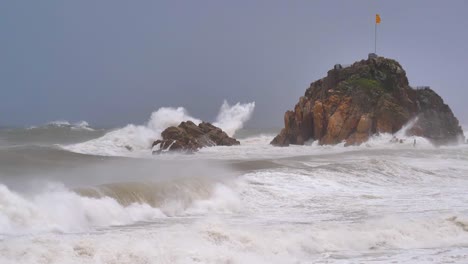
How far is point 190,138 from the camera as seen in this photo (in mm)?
30391

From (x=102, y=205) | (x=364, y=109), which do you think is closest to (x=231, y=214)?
(x=102, y=205)

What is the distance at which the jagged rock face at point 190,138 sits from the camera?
29.1 meters

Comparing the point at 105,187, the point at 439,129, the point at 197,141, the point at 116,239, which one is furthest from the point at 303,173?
the point at 439,129

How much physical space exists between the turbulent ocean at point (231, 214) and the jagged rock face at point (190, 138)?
34.1 feet

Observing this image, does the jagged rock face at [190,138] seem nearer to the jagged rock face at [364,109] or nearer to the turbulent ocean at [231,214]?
the jagged rock face at [364,109]

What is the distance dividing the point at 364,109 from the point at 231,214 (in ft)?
82.3

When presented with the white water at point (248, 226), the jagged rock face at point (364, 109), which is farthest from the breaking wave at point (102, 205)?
the jagged rock face at point (364, 109)

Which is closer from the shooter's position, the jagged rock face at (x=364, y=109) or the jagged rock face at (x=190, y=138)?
the jagged rock face at (x=190, y=138)

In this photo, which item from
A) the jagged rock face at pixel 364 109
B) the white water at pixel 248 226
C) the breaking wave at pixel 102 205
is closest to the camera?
the white water at pixel 248 226

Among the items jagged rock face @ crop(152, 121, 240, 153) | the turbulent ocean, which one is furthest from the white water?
jagged rock face @ crop(152, 121, 240, 153)

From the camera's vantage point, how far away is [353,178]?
1738cm

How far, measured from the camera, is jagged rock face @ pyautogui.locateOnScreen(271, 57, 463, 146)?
34500 mm

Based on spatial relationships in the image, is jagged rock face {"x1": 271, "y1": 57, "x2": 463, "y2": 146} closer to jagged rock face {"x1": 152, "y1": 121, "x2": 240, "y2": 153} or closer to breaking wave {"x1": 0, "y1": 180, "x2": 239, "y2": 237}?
jagged rock face {"x1": 152, "y1": 121, "x2": 240, "y2": 153}

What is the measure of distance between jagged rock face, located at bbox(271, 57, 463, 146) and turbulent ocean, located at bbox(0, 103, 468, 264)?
15418 millimetres
